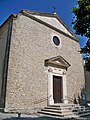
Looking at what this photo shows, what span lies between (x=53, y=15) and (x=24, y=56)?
6037 millimetres

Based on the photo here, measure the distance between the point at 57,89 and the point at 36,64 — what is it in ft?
9.74

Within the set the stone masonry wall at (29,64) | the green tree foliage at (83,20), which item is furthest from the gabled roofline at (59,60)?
the green tree foliage at (83,20)

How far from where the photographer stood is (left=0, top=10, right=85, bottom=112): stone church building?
9805mm

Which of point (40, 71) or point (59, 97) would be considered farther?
point (59, 97)

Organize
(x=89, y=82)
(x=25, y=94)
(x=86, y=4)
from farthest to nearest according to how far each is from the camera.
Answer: (x=89, y=82)
(x=25, y=94)
(x=86, y=4)

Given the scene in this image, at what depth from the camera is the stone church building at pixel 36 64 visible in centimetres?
980

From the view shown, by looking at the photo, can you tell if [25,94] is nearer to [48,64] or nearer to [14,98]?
[14,98]

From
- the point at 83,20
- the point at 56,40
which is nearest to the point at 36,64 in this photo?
the point at 56,40

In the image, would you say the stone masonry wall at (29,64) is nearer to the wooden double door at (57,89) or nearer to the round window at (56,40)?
the round window at (56,40)

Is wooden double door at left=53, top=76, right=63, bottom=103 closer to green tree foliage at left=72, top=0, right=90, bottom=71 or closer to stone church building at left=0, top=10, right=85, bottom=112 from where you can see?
stone church building at left=0, top=10, right=85, bottom=112

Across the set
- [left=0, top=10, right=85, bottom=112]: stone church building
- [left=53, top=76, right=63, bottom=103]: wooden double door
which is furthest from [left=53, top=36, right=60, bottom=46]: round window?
[left=53, top=76, right=63, bottom=103]: wooden double door

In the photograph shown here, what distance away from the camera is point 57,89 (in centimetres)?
1262

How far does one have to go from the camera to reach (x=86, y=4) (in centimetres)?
658

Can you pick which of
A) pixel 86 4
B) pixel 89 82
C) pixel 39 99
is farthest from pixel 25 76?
pixel 89 82
